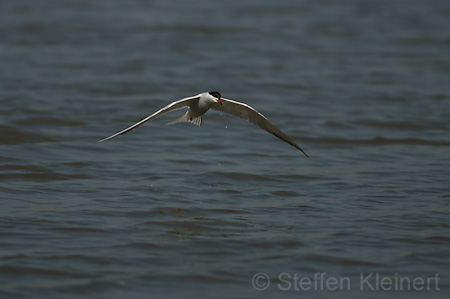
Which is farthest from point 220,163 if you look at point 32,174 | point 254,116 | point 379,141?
point 379,141

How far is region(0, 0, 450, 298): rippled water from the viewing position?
5.70 meters

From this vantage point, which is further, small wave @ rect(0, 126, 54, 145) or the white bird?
small wave @ rect(0, 126, 54, 145)

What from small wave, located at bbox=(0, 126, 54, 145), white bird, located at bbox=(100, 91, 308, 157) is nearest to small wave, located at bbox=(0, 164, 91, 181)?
white bird, located at bbox=(100, 91, 308, 157)

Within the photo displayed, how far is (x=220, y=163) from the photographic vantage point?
9.02m

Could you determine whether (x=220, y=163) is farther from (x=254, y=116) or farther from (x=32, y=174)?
(x=32, y=174)

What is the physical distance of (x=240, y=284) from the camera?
545 centimetres

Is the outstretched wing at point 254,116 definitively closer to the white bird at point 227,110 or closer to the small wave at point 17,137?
the white bird at point 227,110

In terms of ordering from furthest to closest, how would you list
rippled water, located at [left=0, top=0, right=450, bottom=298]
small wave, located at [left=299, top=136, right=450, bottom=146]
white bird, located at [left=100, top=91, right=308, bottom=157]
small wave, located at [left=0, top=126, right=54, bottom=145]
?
small wave, located at [left=299, top=136, right=450, bottom=146]
small wave, located at [left=0, top=126, right=54, bottom=145]
white bird, located at [left=100, top=91, right=308, bottom=157]
rippled water, located at [left=0, top=0, right=450, bottom=298]

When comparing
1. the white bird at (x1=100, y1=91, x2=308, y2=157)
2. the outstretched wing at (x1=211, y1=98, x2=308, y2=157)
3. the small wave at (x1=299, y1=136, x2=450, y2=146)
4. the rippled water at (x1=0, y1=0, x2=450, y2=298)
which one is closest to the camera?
the rippled water at (x1=0, y1=0, x2=450, y2=298)

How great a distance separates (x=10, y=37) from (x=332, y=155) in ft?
33.1

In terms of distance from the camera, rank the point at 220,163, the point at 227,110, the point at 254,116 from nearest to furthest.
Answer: the point at 254,116
the point at 227,110
the point at 220,163

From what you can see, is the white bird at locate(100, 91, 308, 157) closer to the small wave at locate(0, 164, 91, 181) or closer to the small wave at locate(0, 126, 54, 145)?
the small wave at locate(0, 164, 91, 181)

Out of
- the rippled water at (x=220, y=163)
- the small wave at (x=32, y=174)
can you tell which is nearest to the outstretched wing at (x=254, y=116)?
the rippled water at (x=220, y=163)

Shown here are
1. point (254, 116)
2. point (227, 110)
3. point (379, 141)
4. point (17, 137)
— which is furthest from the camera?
point (379, 141)
